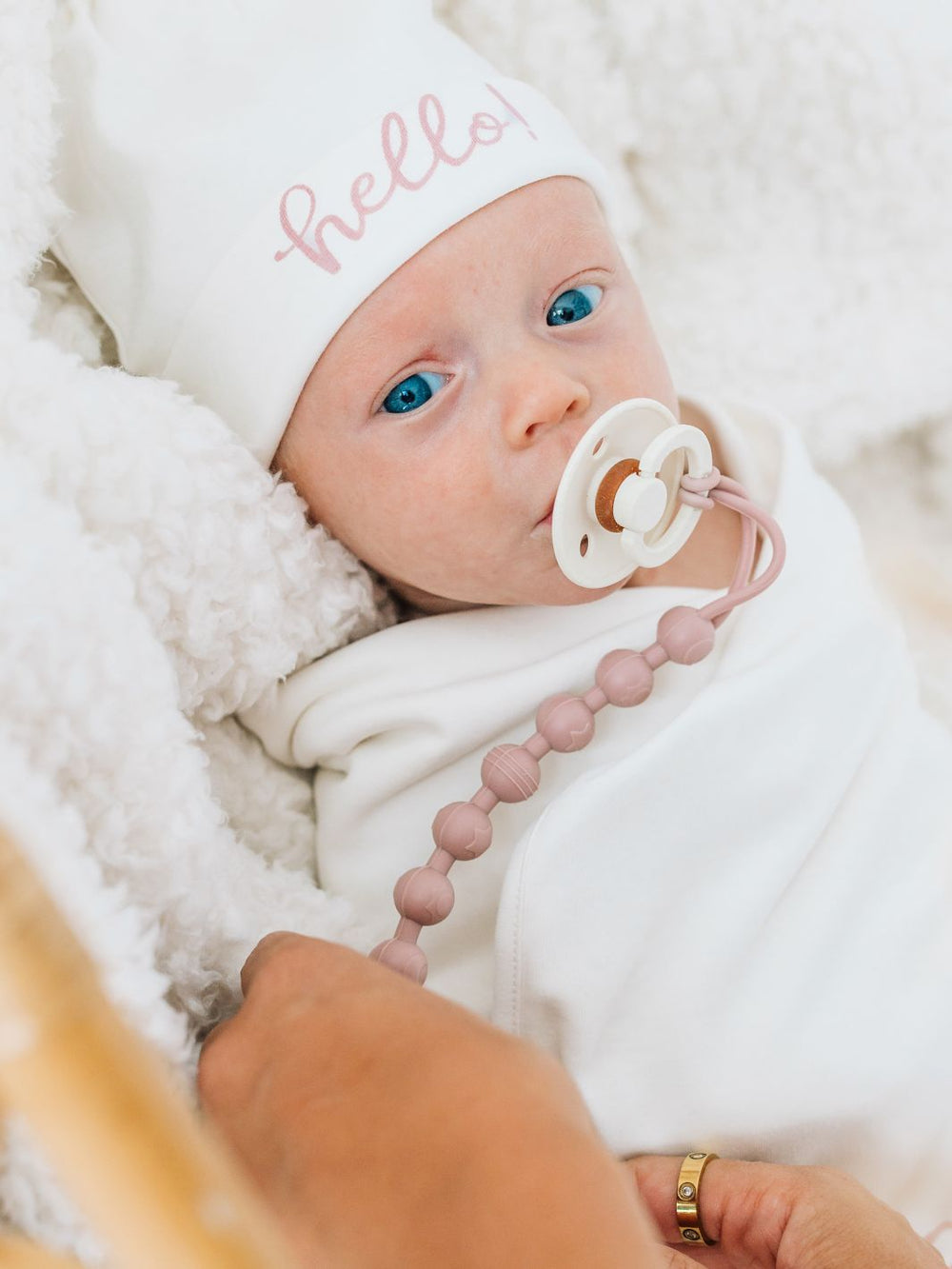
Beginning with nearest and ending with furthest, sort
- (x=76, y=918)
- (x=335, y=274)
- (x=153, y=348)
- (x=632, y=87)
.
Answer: (x=76, y=918) → (x=335, y=274) → (x=153, y=348) → (x=632, y=87)

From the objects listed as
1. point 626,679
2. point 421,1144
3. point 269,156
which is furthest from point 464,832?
point 269,156

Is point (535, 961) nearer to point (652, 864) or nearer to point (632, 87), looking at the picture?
point (652, 864)

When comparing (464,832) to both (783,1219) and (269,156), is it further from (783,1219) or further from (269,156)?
(269,156)

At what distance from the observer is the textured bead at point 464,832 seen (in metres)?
0.91

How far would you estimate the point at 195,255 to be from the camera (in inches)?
36.7

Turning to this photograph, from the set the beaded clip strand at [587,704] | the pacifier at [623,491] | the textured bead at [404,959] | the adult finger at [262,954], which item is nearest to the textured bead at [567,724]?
the beaded clip strand at [587,704]

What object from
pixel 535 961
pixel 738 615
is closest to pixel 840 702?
pixel 738 615

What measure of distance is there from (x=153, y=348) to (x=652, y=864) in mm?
606

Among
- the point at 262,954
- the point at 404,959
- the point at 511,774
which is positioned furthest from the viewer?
the point at 511,774

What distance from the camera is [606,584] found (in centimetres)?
94

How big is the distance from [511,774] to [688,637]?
184 mm

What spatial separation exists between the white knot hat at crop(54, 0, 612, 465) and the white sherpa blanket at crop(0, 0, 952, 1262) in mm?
50

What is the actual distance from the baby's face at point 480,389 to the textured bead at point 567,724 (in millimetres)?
90

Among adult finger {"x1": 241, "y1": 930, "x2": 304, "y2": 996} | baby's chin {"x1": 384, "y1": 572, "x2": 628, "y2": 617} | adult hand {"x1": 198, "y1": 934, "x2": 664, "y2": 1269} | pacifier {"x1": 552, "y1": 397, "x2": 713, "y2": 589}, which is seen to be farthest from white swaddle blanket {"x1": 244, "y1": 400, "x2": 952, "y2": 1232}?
adult hand {"x1": 198, "y1": 934, "x2": 664, "y2": 1269}
